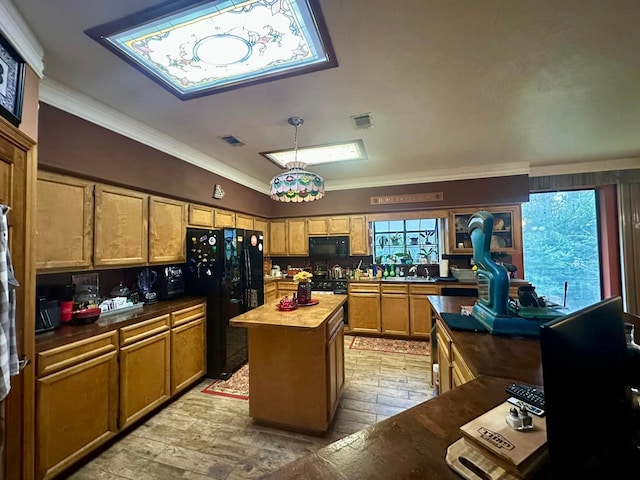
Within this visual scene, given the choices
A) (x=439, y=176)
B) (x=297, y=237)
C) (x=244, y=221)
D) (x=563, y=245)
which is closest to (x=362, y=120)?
(x=439, y=176)

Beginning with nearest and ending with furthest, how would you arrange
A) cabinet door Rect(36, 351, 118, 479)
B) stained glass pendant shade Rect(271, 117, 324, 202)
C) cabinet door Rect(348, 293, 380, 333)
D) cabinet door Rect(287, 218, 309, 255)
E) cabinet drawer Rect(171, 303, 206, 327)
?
1. cabinet door Rect(36, 351, 118, 479)
2. stained glass pendant shade Rect(271, 117, 324, 202)
3. cabinet drawer Rect(171, 303, 206, 327)
4. cabinet door Rect(348, 293, 380, 333)
5. cabinet door Rect(287, 218, 309, 255)

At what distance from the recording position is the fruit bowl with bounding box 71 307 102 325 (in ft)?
6.86

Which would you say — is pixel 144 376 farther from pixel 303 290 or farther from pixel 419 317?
pixel 419 317

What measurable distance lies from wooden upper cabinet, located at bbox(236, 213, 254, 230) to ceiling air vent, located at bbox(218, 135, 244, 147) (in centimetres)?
142

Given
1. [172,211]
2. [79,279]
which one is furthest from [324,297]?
[79,279]

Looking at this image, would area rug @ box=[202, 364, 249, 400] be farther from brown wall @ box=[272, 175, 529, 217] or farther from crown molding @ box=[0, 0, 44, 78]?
brown wall @ box=[272, 175, 529, 217]

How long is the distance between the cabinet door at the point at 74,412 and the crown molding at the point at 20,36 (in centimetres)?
190

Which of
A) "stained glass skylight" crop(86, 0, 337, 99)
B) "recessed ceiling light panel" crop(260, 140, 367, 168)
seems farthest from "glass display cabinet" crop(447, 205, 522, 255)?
"stained glass skylight" crop(86, 0, 337, 99)

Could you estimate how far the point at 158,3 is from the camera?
1.42m

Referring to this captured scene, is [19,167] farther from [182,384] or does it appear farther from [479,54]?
[479,54]

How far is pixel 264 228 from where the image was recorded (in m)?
5.32

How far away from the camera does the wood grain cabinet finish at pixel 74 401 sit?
67.0 inches

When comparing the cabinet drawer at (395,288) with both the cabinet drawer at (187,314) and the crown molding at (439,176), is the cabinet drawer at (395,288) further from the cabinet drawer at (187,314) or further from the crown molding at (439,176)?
the cabinet drawer at (187,314)

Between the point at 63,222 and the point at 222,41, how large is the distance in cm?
178
